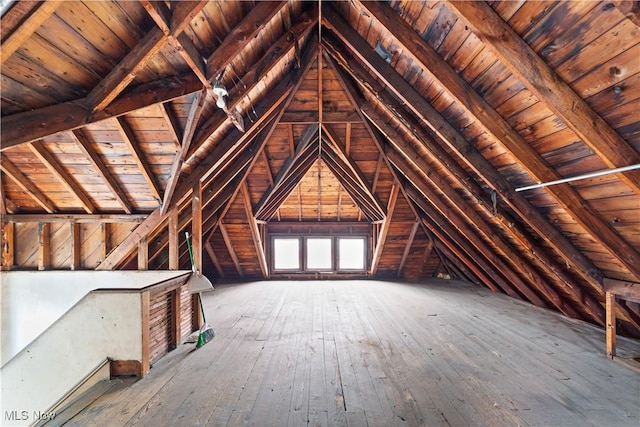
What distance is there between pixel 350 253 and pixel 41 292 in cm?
665

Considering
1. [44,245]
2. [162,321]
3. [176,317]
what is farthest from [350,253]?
[44,245]

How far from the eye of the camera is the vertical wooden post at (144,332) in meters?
2.49

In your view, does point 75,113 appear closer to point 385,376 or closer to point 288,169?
point 288,169

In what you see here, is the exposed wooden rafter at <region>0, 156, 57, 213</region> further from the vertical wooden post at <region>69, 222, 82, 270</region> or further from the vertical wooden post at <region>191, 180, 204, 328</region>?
the vertical wooden post at <region>191, 180, 204, 328</region>

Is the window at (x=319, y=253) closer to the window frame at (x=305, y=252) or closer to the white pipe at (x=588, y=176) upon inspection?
the window frame at (x=305, y=252)

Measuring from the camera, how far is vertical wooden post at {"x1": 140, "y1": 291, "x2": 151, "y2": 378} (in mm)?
2486

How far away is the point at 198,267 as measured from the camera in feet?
11.8

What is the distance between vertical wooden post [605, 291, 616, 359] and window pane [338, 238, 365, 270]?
5428 millimetres

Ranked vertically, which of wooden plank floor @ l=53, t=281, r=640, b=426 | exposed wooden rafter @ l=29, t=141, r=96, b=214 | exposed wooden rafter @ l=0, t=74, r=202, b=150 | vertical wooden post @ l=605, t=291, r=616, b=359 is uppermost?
exposed wooden rafter @ l=0, t=74, r=202, b=150

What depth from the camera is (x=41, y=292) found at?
151 inches

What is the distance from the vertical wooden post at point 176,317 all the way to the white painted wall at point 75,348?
2.04ft

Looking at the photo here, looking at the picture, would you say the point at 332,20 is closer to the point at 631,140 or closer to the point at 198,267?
the point at 631,140

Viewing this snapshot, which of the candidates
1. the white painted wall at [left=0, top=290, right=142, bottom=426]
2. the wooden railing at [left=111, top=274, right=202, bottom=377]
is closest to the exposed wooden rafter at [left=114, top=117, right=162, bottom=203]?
the wooden railing at [left=111, top=274, right=202, bottom=377]

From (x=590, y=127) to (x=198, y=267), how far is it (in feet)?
13.9
